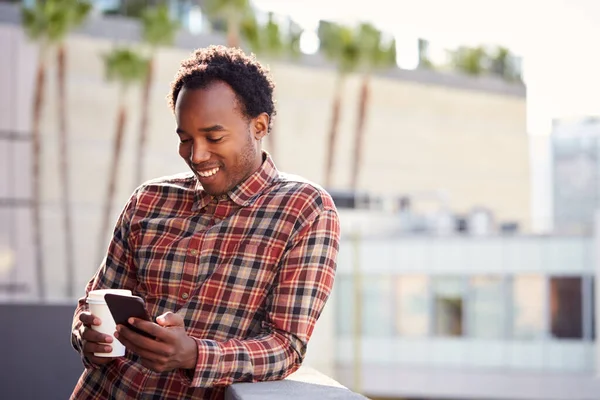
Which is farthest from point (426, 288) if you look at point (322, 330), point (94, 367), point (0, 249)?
point (94, 367)

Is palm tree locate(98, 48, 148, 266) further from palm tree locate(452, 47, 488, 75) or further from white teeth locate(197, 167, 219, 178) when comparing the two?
white teeth locate(197, 167, 219, 178)

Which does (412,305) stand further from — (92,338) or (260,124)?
(92,338)

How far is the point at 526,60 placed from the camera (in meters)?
39.5

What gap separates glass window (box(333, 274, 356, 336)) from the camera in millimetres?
21516

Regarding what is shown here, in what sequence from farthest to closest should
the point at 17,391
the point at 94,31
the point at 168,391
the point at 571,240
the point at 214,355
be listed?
the point at 94,31 < the point at 571,240 < the point at 17,391 < the point at 168,391 < the point at 214,355

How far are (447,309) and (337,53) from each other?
508 inches

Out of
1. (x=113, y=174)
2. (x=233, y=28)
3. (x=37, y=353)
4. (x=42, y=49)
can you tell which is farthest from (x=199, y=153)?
(x=233, y=28)

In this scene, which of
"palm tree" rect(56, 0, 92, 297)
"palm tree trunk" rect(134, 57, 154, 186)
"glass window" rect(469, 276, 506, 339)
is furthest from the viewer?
"palm tree trunk" rect(134, 57, 154, 186)

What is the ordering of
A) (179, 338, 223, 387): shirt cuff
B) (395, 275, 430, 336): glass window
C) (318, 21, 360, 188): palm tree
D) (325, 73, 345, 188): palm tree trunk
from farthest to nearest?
(318, 21, 360, 188): palm tree, (325, 73, 345, 188): palm tree trunk, (395, 275, 430, 336): glass window, (179, 338, 223, 387): shirt cuff

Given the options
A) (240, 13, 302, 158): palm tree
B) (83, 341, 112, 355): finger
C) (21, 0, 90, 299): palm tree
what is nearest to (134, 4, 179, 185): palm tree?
(21, 0, 90, 299): palm tree

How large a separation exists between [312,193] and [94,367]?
0.65 meters

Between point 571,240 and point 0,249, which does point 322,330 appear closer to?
point 571,240

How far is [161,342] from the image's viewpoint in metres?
1.93

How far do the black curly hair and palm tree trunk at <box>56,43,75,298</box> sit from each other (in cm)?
2426
